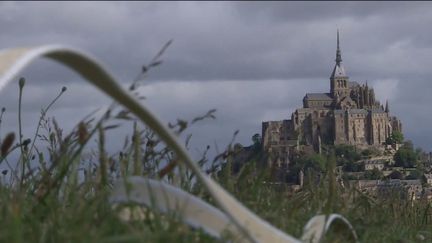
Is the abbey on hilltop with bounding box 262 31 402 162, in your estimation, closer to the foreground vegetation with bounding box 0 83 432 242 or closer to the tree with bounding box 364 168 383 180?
the tree with bounding box 364 168 383 180

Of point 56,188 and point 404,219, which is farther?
point 404,219

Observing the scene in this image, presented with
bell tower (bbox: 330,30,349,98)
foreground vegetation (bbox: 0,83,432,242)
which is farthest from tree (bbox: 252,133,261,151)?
bell tower (bbox: 330,30,349,98)

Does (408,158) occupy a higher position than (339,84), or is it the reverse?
(339,84)

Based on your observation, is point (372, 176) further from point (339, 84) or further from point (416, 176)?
point (339, 84)

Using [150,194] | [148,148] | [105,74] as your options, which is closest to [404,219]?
[148,148]

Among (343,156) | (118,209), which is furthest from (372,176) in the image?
(343,156)

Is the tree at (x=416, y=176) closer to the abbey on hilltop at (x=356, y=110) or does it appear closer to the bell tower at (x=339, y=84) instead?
the abbey on hilltop at (x=356, y=110)

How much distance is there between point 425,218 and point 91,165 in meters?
1.95

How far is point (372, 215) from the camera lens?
168 inches

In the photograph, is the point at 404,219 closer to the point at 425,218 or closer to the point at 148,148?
the point at 425,218

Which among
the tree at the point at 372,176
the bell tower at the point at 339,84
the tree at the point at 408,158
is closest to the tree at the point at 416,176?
the tree at the point at 372,176

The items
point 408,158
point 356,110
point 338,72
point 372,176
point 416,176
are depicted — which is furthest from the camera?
point 356,110

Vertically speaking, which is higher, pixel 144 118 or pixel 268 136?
pixel 268 136

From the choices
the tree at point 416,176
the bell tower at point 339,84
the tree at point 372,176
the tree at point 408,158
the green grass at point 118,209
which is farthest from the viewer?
the bell tower at point 339,84
